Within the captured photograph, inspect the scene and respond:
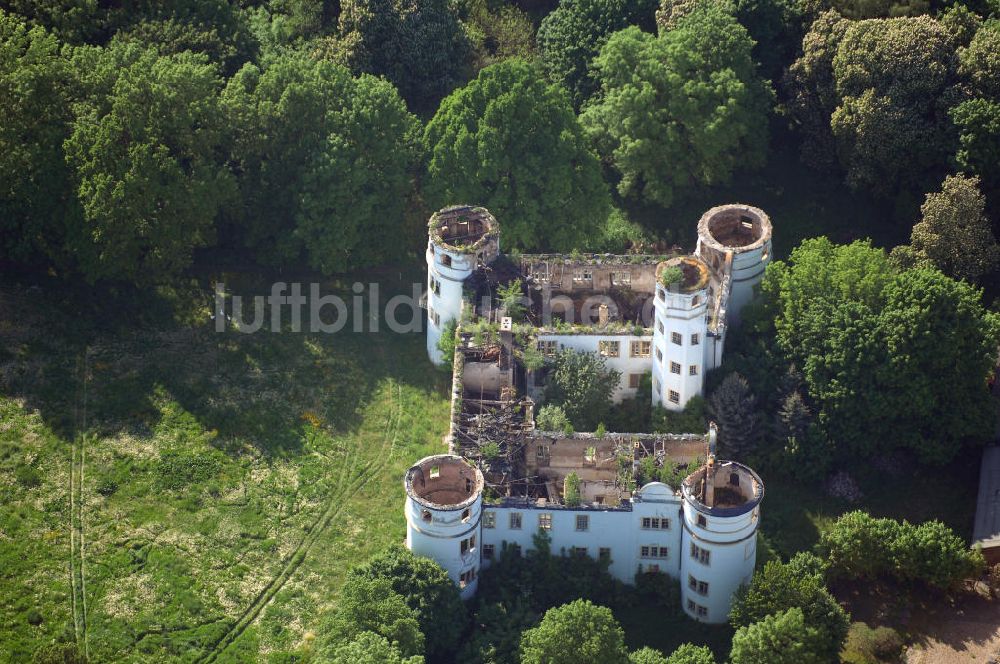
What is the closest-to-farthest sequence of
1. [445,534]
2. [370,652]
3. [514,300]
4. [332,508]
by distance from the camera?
[370,652], [445,534], [332,508], [514,300]

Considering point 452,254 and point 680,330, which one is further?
point 452,254

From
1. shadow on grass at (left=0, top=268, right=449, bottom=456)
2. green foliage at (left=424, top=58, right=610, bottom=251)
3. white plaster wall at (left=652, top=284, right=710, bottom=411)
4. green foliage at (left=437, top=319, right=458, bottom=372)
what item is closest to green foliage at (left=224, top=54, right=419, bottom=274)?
green foliage at (left=424, top=58, right=610, bottom=251)

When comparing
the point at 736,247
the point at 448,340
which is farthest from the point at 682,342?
the point at 448,340

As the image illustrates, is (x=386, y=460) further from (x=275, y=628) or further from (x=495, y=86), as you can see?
(x=495, y=86)

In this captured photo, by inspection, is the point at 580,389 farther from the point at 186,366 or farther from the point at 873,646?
the point at 186,366

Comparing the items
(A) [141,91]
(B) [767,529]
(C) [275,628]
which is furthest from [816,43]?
(C) [275,628]

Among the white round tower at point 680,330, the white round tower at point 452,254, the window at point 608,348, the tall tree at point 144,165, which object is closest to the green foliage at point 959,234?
the white round tower at point 680,330
